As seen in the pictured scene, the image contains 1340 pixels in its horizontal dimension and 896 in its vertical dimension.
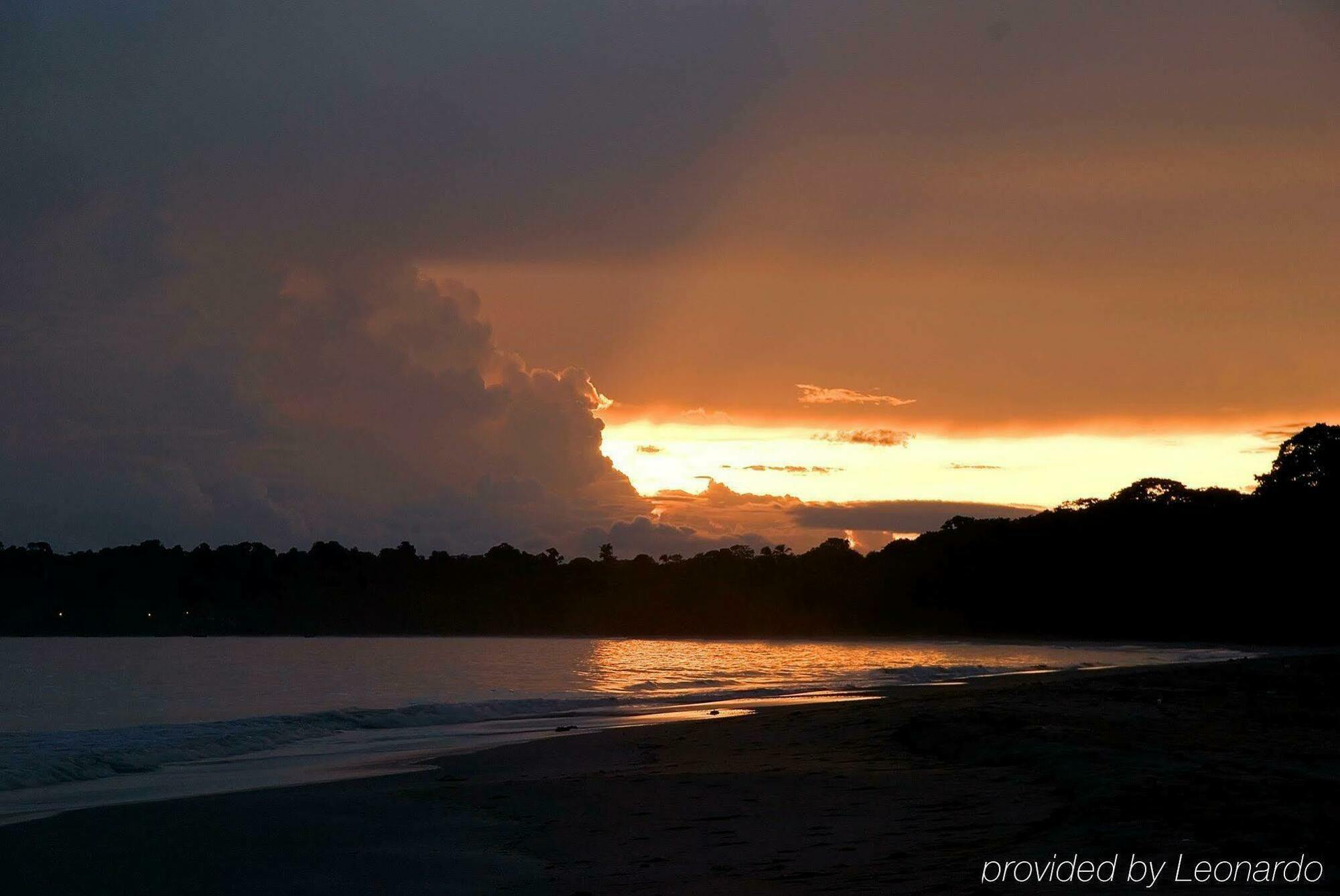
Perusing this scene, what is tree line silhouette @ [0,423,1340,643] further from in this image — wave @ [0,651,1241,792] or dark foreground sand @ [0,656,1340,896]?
dark foreground sand @ [0,656,1340,896]

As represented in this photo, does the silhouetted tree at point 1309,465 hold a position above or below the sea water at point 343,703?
above

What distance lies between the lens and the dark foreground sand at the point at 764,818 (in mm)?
10133

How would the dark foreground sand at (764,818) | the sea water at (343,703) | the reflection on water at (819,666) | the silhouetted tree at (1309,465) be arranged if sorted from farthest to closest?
the silhouetted tree at (1309,465), the reflection on water at (819,666), the sea water at (343,703), the dark foreground sand at (764,818)

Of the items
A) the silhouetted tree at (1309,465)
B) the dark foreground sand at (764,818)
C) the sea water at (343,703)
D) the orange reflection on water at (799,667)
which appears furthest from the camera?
the silhouetted tree at (1309,465)

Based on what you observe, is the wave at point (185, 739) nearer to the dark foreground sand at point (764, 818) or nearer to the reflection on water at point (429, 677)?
the reflection on water at point (429, 677)

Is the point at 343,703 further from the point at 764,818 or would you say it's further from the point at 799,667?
the point at 764,818

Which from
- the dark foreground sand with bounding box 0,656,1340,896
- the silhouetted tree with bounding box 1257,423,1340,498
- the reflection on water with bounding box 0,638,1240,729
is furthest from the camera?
the silhouetted tree with bounding box 1257,423,1340,498

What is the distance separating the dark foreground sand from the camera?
33.2 ft

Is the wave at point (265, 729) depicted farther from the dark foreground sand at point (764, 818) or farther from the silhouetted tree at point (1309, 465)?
the silhouetted tree at point (1309, 465)

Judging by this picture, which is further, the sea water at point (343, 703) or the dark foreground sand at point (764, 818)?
the sea water at point (343, 703)

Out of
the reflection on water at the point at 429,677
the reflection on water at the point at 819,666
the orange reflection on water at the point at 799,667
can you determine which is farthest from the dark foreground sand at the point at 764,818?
the reflection on water at the point at 819,666

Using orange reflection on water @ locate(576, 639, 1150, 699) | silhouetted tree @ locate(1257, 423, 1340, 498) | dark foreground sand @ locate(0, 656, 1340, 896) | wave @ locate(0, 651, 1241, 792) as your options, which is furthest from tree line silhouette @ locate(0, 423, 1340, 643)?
dark foreground sand @ locate(0, 656, 1340, 896)

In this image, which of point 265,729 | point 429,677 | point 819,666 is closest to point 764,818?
point 265,729

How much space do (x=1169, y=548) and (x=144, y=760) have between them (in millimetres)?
124814
